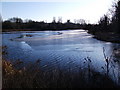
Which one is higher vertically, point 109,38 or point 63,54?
point 109,38

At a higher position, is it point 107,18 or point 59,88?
point 107,18

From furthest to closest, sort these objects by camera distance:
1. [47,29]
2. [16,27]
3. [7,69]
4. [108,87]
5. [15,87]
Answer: [47,29]
[16,27]
[7,69]
[108,87]
[15,87]

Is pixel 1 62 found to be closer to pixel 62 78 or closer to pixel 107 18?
pixel 62 78

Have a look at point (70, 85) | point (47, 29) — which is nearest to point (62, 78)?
point (70, 85)

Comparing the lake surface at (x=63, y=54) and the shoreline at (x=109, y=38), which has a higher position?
the shoreline at (x=109, y=38)

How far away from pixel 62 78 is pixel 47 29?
92.3 m

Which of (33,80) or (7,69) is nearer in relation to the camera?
(33,80)

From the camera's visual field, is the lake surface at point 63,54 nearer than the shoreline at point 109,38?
Yes

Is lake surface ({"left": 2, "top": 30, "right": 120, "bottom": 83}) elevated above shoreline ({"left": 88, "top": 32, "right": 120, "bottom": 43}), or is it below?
below

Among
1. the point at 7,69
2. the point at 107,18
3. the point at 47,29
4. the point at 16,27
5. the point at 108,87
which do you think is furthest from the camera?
the point at 47,29

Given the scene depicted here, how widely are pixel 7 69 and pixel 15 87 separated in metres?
2.38

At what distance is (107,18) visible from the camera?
56.7 m

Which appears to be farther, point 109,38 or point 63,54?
point 109,38

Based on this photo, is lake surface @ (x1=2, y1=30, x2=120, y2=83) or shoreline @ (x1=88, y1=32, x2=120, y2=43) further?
shoreline @ (x1=88, y1=32, x2=120, y2=43)
